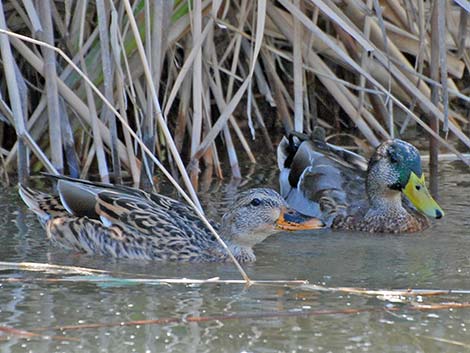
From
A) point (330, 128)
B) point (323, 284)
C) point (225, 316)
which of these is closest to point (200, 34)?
point (323, 284)

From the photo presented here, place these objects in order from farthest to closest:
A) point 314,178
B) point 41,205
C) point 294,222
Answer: point 314,178
point 41,205
point 294,222

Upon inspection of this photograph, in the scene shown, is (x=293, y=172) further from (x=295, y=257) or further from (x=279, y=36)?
(x=295, y=257)

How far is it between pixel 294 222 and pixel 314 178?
5.61 ft

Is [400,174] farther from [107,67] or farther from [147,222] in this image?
[107,67]

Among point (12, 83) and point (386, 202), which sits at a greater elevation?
point (12, 83)

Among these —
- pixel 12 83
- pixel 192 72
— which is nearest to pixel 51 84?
pixel 12 83

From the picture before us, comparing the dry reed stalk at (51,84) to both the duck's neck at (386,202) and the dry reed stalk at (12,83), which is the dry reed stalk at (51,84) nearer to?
the dry reed stalk at (12,83)

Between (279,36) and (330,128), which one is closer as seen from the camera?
(279,36)

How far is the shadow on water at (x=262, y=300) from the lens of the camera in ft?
15.1

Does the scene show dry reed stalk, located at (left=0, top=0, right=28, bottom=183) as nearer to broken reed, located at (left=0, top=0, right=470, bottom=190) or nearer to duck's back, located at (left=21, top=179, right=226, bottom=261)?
broken reed, located at (left=0, top=0, right=470, bottom=190)

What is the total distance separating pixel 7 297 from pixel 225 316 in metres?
0.98

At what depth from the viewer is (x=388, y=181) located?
7.57 metres

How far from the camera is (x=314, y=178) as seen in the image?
8.00 metres

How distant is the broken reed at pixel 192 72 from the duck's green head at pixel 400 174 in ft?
0.67
